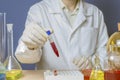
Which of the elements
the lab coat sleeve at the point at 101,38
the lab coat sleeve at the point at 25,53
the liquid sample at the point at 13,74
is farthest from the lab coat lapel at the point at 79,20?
the liquid sample at the point at 13,74

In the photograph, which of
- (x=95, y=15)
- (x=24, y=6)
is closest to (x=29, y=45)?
(x=95, y=15)

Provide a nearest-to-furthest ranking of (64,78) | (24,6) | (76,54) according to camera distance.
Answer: (64,78), (76,54), (24,6)

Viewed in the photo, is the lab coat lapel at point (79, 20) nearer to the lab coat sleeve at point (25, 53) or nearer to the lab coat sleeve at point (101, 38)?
the lab coat sleeve at point (101, 38)

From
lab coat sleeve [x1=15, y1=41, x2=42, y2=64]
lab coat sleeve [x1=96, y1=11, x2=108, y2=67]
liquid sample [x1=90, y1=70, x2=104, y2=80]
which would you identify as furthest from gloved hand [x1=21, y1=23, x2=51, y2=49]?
lab coat sleeve [x1=96, y1=11, x2=108, y2=67]

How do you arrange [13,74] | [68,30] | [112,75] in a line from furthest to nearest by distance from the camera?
[68,30], [13,74], [112,75]

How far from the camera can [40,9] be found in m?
1.28

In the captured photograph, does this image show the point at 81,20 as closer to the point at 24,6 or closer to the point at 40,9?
the point at 40,9

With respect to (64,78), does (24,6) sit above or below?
above

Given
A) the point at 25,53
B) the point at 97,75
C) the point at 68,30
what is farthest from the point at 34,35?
the point at 68,30

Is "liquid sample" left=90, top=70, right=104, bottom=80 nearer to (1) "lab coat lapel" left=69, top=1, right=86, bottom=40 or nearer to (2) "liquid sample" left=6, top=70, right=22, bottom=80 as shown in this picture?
(2) "liquid sample" left=6, top=70, right=22, bottom=80

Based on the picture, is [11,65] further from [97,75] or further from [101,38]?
[101,38]

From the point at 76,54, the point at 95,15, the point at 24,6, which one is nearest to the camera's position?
the point at 76,54

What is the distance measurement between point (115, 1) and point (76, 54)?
0.54 metres

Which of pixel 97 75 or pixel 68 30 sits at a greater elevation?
pixel 68 30
